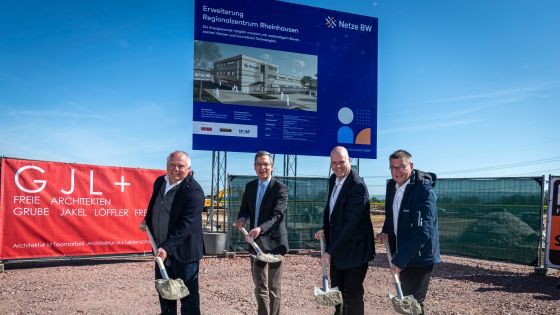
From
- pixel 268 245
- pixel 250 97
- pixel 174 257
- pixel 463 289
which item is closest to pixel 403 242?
pixel 268 245

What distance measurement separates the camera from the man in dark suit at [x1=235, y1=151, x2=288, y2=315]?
4.79 metres

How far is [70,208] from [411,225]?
7.32 metres

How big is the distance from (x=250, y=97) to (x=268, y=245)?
8.25 metres

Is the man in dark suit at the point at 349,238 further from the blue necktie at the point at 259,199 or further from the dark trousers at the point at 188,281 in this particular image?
the dark trousers at the point at 188,281

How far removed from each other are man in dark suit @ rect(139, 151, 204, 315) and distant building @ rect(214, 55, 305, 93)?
27.1 feet

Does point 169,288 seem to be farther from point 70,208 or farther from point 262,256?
point 70,208

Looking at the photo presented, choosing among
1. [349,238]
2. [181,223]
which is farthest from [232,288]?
[349,238]

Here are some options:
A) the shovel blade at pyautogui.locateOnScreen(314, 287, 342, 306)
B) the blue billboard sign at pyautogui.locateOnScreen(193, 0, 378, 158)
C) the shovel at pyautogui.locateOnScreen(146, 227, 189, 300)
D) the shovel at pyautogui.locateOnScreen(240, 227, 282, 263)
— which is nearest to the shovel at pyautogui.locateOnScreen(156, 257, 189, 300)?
the shovel at pyautogui.locateOnScreen(146, 227, 189, 300)

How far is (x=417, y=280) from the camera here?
390cm

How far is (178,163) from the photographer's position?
428 cm

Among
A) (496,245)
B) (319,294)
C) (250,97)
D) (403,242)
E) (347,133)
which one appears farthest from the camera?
(347,133)

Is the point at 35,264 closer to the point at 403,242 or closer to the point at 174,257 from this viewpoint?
the point at 174,257

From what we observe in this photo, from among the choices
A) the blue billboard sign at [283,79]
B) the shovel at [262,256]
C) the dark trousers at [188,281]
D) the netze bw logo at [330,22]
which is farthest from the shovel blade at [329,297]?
the netze bw logo at [330,22]

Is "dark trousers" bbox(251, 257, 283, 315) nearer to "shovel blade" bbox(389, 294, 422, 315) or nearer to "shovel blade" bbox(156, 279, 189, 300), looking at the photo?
"shovel blade" bbox(156, 279, 189, 300)
